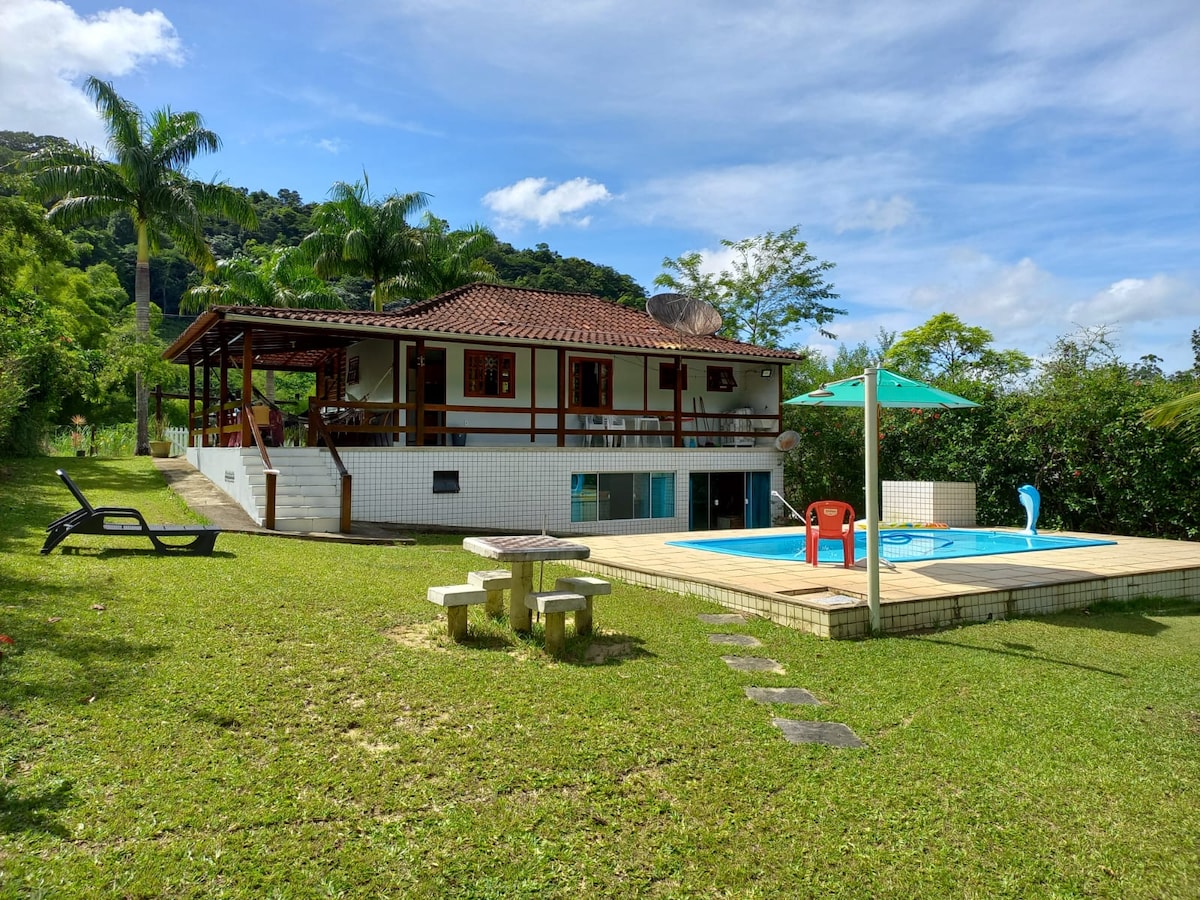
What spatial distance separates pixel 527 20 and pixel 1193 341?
164ft

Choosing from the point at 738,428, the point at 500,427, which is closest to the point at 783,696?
the point at 500,427

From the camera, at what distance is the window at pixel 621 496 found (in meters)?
Answer: 17.4

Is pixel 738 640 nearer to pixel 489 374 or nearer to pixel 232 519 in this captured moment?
pixel 232 519

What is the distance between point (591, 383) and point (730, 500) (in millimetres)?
4721

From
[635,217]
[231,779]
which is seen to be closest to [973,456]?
[231,779]

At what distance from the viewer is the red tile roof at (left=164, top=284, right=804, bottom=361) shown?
1524cm

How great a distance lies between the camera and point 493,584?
260 inches

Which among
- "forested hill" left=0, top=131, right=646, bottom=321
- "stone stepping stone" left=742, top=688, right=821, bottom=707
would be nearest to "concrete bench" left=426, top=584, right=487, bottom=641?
"stone stepping stone" left=742, top=688, right=821, bottom=707

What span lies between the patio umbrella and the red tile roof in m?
9.05

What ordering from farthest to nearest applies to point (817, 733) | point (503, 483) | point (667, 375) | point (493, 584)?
point (667, 375), point (503, 483), point (493, 584), point (817, 733)

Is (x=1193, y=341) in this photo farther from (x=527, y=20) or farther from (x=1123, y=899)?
(x=1123, y=899)

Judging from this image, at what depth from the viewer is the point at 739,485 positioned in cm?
1995

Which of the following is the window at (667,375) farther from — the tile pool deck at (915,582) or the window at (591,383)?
the tile pool deck at (915,582)

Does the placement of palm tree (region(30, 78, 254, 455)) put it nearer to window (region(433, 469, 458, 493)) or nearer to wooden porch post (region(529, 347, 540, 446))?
wooden porch post (region(529, 347, 540, 446))
